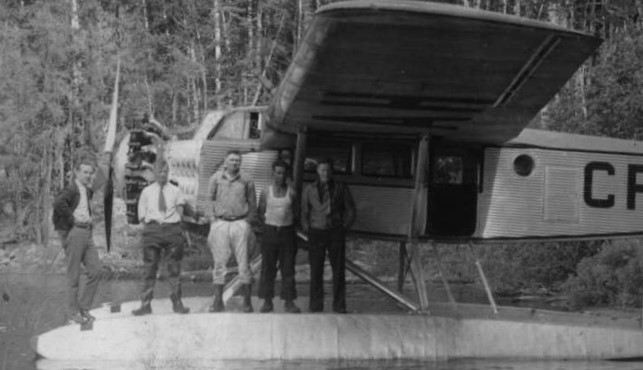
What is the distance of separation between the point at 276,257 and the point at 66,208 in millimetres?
2315

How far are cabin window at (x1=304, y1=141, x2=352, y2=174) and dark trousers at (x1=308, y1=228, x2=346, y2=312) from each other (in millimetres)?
853

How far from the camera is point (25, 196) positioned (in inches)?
1403

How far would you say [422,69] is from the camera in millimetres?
9500

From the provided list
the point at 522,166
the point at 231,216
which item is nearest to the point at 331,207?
the point at 231,216

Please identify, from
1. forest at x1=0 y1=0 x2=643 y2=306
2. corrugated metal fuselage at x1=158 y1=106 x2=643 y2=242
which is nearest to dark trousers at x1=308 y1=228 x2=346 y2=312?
corrugated metal fuselage at x1=158 y1=106 x2=643 y2=242

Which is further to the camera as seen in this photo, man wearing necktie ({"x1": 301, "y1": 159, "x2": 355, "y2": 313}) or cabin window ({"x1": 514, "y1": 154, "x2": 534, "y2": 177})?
cabin window ({"x1": 514, "y1": 154, "x2": 534, "y2": 177})

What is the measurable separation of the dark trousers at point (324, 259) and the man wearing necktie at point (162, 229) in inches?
56.0

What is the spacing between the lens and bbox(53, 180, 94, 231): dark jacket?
1180 cm

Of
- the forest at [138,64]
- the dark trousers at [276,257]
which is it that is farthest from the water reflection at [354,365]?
the forest at [138,64]

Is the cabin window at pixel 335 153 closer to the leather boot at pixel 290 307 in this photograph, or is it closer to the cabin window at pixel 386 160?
the cabin window at pixel 386 160

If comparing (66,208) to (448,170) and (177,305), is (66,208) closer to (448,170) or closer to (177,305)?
(177,305)

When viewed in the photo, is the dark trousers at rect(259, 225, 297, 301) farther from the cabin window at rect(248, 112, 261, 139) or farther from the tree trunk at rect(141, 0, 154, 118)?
the tree trunk at rect(141, 0, 154, 118)

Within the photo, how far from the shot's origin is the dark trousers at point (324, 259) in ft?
40.9

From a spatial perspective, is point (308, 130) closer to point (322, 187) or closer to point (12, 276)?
point (322, 187)
